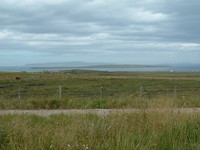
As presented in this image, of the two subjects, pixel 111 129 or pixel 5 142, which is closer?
pixel 5 142

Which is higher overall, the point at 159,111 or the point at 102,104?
the point at 159,111

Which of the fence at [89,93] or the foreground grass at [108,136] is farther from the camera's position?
the fence at [89,93]

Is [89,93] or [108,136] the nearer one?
[108,136]

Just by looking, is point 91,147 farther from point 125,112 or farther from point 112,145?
point 125,112

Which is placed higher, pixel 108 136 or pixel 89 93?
pixel 108 136

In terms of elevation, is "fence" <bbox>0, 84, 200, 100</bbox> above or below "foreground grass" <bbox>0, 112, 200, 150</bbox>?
below

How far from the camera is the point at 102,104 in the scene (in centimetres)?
1500

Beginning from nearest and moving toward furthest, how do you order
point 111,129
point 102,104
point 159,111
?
point 111,129 < point 159,111 < point 102,104

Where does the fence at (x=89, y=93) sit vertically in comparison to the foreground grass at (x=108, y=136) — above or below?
below

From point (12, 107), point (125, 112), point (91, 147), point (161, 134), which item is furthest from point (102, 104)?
point (91, 147)

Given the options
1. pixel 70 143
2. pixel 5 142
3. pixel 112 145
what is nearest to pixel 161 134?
pixel 112 145

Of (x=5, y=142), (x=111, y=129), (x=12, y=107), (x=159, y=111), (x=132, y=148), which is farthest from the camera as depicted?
(x=12, y=107)

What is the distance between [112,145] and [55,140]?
99 cm

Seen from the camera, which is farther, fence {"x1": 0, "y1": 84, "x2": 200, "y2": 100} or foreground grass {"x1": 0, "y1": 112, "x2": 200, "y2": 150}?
fence {"x1": 0, "y1": 84, "x2": 200, "y2": 100}
